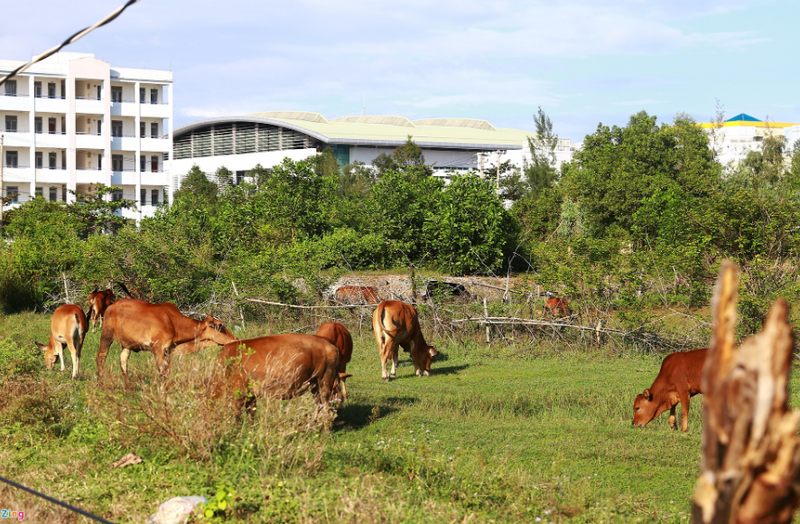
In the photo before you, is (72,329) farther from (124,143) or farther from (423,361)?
(124,143)

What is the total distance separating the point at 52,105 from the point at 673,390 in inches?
2057

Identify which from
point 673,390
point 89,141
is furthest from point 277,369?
point 89,141

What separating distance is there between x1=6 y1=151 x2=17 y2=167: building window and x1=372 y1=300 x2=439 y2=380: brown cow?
155 ft

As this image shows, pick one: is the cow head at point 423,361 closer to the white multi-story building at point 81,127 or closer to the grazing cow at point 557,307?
the grazing cow at point 557,307

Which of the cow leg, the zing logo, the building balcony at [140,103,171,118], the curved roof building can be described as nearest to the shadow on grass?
the cow leg

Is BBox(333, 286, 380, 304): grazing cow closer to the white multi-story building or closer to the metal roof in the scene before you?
the white multi-story building

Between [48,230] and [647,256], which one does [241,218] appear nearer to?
[48,230]

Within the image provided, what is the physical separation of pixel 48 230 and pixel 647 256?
1752 cm

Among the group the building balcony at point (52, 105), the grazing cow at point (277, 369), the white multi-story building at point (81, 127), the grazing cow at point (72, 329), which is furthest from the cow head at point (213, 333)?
the building balcony at point (52, 105)

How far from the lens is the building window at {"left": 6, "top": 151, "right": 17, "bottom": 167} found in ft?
173

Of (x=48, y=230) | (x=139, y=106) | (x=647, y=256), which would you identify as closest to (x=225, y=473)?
(x=647, y=256)

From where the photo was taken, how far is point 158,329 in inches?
433

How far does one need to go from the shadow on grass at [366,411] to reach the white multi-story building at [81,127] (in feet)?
145

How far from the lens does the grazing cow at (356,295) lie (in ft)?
63.3
